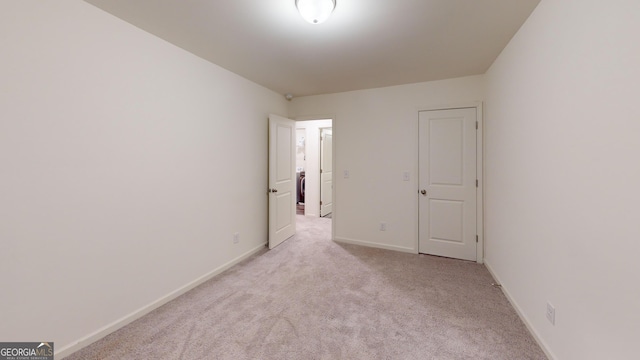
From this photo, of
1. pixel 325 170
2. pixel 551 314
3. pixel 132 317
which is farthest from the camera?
pixel 325 170

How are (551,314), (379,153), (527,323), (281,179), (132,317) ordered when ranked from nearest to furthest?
(551,314) < (527,323) < (132,317) < (379,153) < (281,179)

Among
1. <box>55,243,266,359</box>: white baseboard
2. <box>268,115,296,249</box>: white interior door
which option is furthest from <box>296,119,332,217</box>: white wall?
<box>55,243,266,359</box>: white baseboard

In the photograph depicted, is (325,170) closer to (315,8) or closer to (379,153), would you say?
(379,153)

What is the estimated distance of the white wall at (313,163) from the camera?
559cm

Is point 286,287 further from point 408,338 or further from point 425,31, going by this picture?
point 425,31

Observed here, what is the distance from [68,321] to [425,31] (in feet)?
11.2

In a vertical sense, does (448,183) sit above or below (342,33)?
below

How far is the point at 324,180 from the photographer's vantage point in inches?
228

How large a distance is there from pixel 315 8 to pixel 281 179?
2589 mm

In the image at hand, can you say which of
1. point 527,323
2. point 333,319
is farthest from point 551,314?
point 333,319

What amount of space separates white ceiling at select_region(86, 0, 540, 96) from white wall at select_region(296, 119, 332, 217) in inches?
99.2

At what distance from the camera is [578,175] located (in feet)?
4.35

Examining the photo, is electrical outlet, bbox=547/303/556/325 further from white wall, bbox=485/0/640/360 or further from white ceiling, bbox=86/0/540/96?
white ceiling, bbox=86/0/540/96

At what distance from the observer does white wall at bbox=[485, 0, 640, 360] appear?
1.03m
